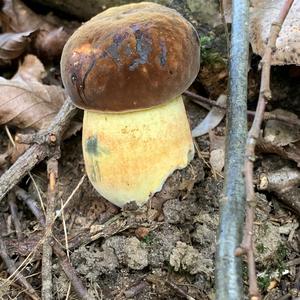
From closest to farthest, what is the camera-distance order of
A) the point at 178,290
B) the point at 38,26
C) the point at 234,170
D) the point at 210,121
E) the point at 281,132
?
the point at 234,170
the point at 178,290
the point at 281,132
the point at 210,121
the point at 38,26

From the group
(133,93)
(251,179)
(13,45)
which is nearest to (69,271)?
(133,93)

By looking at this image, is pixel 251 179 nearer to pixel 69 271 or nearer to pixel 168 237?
pixel 168 237

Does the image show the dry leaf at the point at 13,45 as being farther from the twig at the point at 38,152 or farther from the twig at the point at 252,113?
the twig at the point at 252,113

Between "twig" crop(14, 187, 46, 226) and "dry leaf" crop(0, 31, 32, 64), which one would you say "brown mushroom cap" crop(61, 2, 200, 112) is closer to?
"twig" crop(14, 187, 46, 226)

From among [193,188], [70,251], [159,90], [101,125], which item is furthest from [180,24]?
[70,251]

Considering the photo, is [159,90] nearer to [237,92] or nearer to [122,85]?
[122,85]

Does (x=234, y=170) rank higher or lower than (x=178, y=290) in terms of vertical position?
higher
